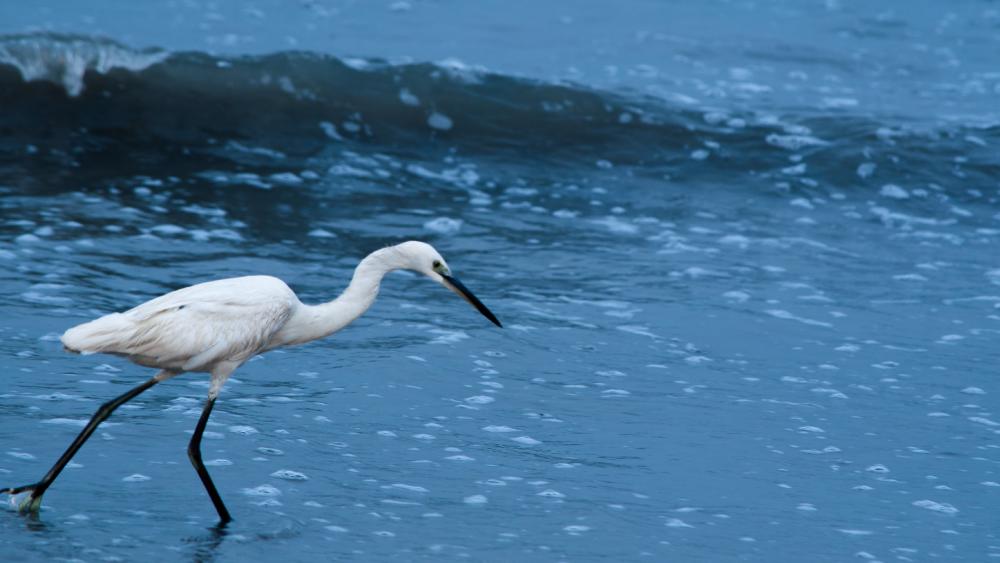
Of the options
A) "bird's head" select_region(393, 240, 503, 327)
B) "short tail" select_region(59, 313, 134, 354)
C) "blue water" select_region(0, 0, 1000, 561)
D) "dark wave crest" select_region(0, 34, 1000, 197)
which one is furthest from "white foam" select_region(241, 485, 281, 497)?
"dark wave crest" select_region(0, 34, 1000, 197)

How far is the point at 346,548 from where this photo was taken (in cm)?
432

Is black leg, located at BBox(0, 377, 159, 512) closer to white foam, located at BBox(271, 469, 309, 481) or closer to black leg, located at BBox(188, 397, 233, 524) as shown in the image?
black leg, located at BBox(188, 397, 233, 524)

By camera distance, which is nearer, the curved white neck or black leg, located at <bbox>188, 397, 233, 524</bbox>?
black leg, located at <bbox>188, 397, 233, 524</bbox>

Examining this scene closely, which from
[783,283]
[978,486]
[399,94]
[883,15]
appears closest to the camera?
[978,486]

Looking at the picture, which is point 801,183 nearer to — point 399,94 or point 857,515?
point 399,94

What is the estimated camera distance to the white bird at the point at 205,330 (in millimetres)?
4445

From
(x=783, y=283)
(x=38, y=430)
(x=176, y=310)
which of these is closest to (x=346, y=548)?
(x=176, y=310)

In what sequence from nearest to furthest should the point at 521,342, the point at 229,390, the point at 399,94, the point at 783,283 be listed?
the point at 229,390
the point at 521,342
the point at 783,283
the point at 399,94

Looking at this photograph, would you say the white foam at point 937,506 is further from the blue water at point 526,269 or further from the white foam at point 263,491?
the white foam at point 263,491

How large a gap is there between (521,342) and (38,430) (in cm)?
242

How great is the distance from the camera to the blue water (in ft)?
15.6

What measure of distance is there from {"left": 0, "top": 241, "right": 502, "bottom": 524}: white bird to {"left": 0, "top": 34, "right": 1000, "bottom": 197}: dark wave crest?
19.3 feet

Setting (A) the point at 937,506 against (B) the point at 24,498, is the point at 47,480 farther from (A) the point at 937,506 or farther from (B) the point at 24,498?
(A) the point at 937,506

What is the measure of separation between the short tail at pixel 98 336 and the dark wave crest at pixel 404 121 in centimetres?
607
